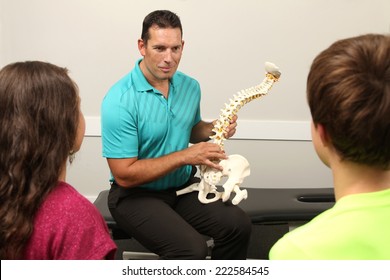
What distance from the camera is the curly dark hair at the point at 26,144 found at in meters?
1.12

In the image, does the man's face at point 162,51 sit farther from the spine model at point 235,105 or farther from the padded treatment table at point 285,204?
the padded treatment table at point 285,204

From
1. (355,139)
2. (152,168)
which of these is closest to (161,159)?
(152,168)

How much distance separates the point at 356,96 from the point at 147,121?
122 cm

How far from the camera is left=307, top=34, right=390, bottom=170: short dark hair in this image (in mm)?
871

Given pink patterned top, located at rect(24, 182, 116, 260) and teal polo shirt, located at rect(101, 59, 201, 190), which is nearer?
pink patterned top, located at rect(24, 182, 116, 260)

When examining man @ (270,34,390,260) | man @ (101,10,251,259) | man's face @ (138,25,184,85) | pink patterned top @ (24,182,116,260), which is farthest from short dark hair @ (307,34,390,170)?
man's face @ (138,25,184,85)

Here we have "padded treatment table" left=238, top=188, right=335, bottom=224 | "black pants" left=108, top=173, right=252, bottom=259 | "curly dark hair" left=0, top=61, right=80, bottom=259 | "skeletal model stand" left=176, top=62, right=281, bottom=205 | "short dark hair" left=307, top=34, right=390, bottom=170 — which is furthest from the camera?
"padded treatment table" left=238, top=188, right=335, bottom=224

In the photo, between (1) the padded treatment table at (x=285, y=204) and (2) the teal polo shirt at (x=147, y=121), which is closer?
(2) the teal polo shirt at (x=147, y=121)

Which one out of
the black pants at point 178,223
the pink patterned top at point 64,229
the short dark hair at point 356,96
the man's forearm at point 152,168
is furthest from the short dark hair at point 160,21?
the short dark hair at point 356,96

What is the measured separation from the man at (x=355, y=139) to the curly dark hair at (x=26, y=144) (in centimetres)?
55

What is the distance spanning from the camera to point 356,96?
0.88 metres

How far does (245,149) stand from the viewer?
3.19 metres

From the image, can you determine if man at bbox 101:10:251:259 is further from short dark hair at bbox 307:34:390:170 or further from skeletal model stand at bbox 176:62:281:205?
short dark hair at bbox 307:34:390:170
